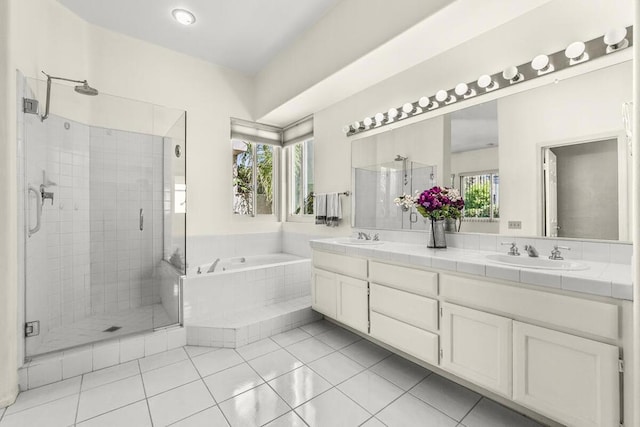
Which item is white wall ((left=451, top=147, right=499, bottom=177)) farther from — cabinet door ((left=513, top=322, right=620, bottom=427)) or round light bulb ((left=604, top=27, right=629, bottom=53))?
cabinet door ((left=513, top=322, right=620, bottom=427))

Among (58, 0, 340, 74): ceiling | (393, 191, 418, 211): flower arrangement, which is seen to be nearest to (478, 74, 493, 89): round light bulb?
(393, 191, 418, 211): flower arrangement

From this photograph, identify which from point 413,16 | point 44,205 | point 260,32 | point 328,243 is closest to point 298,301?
point 328,243

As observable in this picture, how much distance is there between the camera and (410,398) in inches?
64.1

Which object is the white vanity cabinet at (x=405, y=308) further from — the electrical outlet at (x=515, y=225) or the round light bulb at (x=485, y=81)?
the round light bulb at (x=485, y=81)

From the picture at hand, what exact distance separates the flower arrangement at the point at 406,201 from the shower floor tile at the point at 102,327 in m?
2.14

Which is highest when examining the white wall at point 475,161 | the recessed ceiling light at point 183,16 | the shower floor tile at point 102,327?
the recessed ceiling light at point 183,16

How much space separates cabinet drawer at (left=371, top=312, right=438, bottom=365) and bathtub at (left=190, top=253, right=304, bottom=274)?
148cm

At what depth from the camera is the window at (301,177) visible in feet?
12.7

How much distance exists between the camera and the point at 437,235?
6.84 feet

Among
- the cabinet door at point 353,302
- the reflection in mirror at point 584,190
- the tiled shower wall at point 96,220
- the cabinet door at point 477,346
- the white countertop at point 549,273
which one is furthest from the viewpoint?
the tiled shower wall at point 96,220

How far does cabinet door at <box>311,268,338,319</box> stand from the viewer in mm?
2389

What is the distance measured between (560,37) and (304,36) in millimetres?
2158

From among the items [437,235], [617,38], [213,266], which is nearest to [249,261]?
[213,266]

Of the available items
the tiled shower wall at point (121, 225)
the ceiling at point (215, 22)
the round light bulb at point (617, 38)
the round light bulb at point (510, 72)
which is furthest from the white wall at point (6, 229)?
the round light bulb at point (617, 38)
